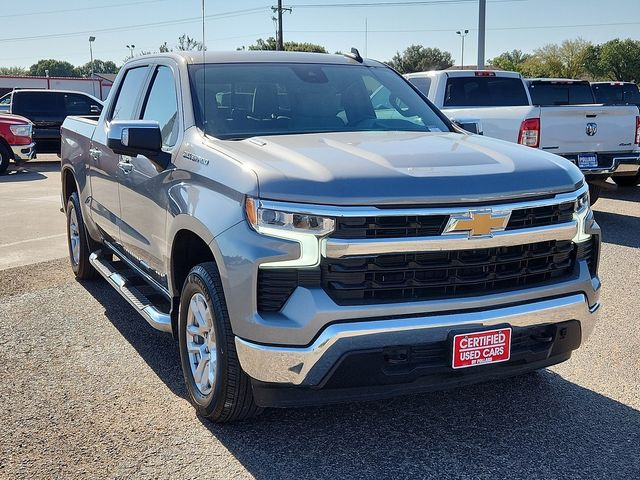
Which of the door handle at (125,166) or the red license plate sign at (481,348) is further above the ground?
the door handle at (125,166)

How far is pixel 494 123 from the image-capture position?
937cm

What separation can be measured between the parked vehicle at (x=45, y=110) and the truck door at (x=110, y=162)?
45.7ft

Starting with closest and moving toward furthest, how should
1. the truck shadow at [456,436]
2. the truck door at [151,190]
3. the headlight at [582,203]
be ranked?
the truck shadow at [456,436] → the headlight at [582,203] → the truck door at [151,190]

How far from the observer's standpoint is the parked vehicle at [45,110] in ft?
62.4

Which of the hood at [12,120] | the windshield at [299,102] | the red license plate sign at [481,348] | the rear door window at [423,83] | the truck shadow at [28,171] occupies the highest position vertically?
the rear door window at [423,83]

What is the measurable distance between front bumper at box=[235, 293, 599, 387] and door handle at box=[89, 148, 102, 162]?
115 inches

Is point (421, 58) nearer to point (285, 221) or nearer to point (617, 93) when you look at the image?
point (617, 93)

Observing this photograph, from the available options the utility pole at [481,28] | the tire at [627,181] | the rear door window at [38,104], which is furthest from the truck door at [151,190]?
the utility pole at [481,28]

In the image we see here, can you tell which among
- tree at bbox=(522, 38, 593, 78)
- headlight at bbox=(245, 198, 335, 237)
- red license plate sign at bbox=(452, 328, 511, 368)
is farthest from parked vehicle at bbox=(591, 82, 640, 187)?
tree at bbox=(522, 38, 593, 78)

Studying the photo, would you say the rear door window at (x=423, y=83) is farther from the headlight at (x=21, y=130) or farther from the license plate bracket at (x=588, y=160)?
the headlight at (x=21, y=130)

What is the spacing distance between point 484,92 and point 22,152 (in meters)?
11.0

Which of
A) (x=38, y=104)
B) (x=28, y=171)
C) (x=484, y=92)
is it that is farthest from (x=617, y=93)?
(x=38, y=104)

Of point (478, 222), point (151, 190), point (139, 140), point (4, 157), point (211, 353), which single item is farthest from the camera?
point (4, 157)

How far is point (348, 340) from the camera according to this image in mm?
3049
